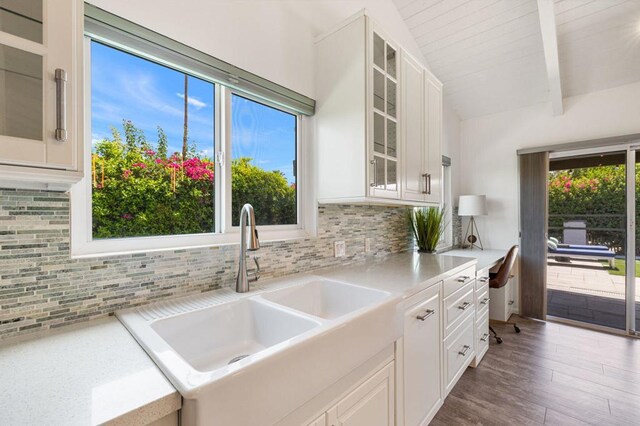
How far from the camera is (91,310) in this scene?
99 cm

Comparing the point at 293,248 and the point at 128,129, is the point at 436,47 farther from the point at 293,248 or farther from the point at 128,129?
the point at 128,129

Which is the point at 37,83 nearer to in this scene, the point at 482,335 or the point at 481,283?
the point at 481,283

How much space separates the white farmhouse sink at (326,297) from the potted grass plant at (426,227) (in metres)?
1.53

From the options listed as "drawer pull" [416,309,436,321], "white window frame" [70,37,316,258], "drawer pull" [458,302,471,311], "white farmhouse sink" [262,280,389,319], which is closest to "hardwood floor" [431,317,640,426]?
"drawer pull" [458,302,471,311]

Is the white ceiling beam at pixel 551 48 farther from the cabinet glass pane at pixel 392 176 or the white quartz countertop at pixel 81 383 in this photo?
the white quartz countertop at pixel 81 383

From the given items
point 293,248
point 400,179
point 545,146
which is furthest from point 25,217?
point 545,146

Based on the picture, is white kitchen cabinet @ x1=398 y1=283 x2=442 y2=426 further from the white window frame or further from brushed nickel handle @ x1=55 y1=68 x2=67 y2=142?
brushed nickel handle @ x1=55 y1=68 x2=67 y2=142

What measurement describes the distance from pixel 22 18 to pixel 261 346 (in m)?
1.18

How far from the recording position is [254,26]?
154 cm

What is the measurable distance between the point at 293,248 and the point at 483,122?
11.2 ft

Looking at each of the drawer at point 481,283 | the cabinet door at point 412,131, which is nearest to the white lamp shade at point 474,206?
the drawer at point 481,283

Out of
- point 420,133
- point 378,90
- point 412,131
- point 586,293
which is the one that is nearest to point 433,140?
point 420,133

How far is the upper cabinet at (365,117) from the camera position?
161 cm

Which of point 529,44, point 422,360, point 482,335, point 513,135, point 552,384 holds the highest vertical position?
point 529,44
